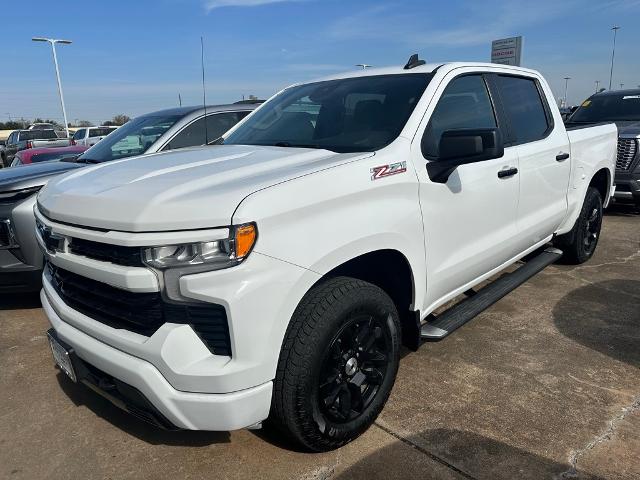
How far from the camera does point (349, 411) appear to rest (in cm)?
242

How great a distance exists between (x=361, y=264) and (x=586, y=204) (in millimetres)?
3300

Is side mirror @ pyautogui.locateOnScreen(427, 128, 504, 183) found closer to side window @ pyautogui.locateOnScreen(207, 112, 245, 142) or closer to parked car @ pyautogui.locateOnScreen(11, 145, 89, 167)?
side window @ pyautogui.locateOnScreen(207, 112, 245, 142)

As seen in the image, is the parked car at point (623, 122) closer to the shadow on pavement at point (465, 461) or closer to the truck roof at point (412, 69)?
the truck roof at point (412, 69)

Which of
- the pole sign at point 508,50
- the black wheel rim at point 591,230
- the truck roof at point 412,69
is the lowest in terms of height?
the black wheel rim at point 591,230

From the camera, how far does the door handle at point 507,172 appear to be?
3240mm

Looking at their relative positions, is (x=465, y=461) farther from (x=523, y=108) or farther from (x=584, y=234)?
(x=584, y=234)

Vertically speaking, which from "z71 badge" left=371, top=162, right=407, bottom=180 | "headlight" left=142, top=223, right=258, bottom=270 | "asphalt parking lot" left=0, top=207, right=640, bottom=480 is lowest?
"asphalt parking lot" left=0, top=207, right=640, bottom=480

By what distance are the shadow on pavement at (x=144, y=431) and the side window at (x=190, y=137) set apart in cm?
274

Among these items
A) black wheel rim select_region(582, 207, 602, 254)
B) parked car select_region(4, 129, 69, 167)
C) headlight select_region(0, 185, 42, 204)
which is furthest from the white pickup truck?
parked car select_region(4, 129, 69, 167)

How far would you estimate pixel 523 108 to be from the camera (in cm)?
385

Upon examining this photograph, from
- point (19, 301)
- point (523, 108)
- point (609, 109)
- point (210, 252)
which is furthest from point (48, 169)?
point (609, 109)

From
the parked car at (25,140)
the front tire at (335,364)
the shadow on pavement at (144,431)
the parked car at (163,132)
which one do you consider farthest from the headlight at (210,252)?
the parked car at (25,140)

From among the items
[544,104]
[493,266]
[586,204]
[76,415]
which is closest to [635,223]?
[586,204]

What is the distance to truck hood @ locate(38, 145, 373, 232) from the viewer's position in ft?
6.05
